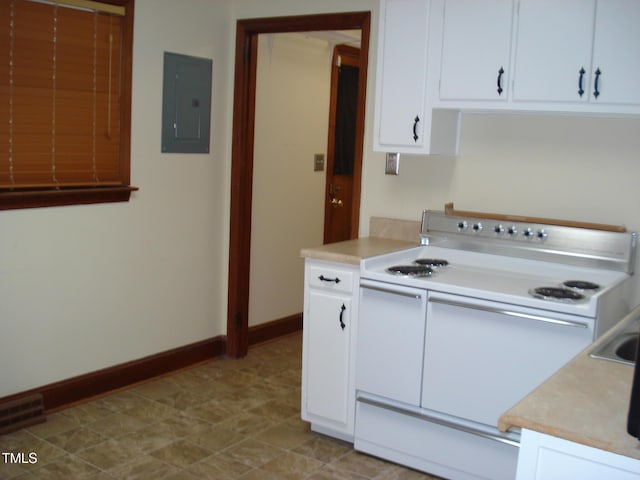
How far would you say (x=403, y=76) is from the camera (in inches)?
135

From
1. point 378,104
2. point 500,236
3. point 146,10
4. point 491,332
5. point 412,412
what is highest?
point 146,10

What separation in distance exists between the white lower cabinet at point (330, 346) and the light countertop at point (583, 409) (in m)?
1.52

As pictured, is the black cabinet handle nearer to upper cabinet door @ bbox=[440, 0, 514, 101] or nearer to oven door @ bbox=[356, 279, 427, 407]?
upper cabinet door @ bbox=[440, 0, 514, 101]

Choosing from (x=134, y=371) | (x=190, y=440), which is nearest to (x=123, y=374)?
(x=134, y=371)

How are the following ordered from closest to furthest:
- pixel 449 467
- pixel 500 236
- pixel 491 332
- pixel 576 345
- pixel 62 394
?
pixel 576 345, pixel 491 332, pixel 449 467, pixel 500 236, pixel 62 394

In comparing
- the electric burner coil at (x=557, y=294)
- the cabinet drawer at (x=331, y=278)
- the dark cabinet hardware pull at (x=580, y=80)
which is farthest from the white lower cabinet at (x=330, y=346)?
the dark cabinet hardware pull at (x=580, y=80)

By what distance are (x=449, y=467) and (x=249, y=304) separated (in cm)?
207

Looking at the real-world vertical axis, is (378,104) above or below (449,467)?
above

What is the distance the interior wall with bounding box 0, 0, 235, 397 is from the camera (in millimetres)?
3432

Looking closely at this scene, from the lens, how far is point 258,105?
470cm

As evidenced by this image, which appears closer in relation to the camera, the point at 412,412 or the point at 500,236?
the point at 412,412

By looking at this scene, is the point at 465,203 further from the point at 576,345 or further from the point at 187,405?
the point at 187,405

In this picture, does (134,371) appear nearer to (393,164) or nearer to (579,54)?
(393,164)

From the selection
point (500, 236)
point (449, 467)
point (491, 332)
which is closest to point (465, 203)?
point (500, 236)
